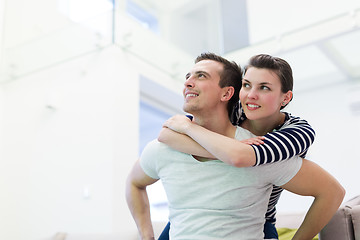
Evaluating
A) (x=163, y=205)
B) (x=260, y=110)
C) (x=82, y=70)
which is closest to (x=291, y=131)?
(x=260, y=110)

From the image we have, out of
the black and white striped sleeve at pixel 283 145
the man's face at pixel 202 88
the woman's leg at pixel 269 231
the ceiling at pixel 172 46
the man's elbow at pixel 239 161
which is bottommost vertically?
the woman's leg at pixel 269 231

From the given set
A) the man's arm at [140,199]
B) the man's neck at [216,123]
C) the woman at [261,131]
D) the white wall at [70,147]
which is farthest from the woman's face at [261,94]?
the white wall at [70,147]

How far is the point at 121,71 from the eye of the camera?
3705mm

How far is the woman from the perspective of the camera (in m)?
1.15

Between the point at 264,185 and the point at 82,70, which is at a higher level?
the point at 82,70

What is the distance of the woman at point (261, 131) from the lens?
115cm

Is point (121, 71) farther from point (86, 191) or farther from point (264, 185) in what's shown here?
point (264, 185)

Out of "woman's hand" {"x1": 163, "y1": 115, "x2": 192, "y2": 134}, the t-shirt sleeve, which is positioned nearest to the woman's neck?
"woman's hand" {"x1": 163, "y1": 115, "x2": 192, "y2": 134}

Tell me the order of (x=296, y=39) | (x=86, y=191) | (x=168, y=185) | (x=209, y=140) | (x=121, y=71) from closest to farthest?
(x=209, y=140) → (x=168, y=185) → (x=86, y=191) → (x=121, y=71) → (x=296, y=39)

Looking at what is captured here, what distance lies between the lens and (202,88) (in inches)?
54.4

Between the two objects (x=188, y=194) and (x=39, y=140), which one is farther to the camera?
(x=39, y=140)

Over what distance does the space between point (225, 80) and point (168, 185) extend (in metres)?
0.40

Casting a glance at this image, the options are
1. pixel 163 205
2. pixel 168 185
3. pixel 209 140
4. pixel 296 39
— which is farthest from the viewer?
pixel 163 205

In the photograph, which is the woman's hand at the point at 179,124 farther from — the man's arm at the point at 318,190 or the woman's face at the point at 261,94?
the man's arm at the point at 318,190
